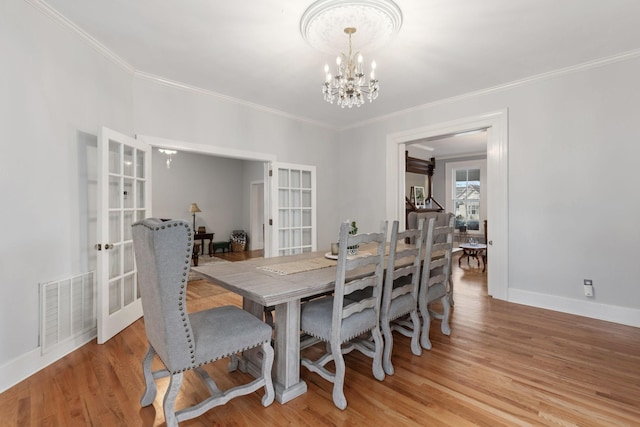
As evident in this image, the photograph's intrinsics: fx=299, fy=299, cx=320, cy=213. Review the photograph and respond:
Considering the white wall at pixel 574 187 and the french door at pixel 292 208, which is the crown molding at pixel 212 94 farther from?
the white wall at pixel 574 187

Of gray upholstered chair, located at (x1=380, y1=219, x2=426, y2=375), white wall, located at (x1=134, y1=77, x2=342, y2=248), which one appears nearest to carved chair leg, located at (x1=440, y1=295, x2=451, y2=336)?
gray upholstered chair, located at (x1=380, y1=219, x2=426, y2=375)

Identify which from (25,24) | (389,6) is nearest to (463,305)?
(389,6)

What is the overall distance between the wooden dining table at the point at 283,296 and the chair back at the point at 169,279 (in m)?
0.38

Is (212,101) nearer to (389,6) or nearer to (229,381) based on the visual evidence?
(389,6)

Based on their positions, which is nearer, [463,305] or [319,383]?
[319,383]

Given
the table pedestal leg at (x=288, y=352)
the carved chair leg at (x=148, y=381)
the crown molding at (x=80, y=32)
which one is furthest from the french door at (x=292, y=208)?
the carved chair leg at (x=148, y=381)

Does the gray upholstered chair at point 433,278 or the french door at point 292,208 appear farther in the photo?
the french door at point 292,208

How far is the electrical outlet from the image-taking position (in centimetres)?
315

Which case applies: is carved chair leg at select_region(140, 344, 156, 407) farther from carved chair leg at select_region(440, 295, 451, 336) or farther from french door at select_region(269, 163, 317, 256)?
french door at select_region(269, 163, 317, 256)

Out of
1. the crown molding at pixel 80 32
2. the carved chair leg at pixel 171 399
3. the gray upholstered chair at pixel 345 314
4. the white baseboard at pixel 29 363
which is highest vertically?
the crown molding at pixel 80 32

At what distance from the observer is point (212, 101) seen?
392 cm

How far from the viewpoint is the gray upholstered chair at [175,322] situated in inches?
55.0

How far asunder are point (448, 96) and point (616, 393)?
3.44 metres

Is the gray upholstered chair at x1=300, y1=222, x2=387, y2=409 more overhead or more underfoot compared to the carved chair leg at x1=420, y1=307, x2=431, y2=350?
more overhead
